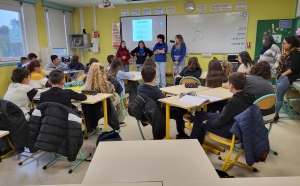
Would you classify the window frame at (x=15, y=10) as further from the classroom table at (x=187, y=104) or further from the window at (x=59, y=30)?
the classroom table at (x=187, y=104)

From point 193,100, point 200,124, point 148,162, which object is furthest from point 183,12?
point 148,162

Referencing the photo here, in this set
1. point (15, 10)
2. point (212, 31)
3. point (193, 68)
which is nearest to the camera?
point (193, 68)

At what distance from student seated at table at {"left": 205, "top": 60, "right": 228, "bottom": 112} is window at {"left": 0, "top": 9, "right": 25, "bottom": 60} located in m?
4.76

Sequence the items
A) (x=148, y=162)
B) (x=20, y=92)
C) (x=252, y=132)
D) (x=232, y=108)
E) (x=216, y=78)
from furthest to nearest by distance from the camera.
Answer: (x=216, y=78), (x=20, y=92), (x=232, y=108), (x=252, y=132), (x=148, y=162)

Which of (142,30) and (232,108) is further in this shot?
(142,30)

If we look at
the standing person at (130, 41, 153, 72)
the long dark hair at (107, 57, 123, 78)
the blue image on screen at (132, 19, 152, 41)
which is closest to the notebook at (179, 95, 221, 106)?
the long dark hair at (107, 57, 123, 78)

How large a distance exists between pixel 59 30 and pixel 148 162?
691 cm

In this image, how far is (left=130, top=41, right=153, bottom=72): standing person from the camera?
266 inches

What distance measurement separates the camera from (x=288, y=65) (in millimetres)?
3564

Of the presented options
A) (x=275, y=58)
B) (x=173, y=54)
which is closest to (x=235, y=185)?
(x=275, y=58)

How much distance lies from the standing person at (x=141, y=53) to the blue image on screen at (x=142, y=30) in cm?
49

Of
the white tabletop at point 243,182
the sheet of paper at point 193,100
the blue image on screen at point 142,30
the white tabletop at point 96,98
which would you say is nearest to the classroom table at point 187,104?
the sheet of paper at point 193,100

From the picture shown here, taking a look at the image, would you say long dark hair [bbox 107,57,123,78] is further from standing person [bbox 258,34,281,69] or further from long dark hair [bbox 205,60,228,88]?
standing person [bbox 258,34,281,69]

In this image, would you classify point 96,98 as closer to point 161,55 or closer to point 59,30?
Result: point 161,55
